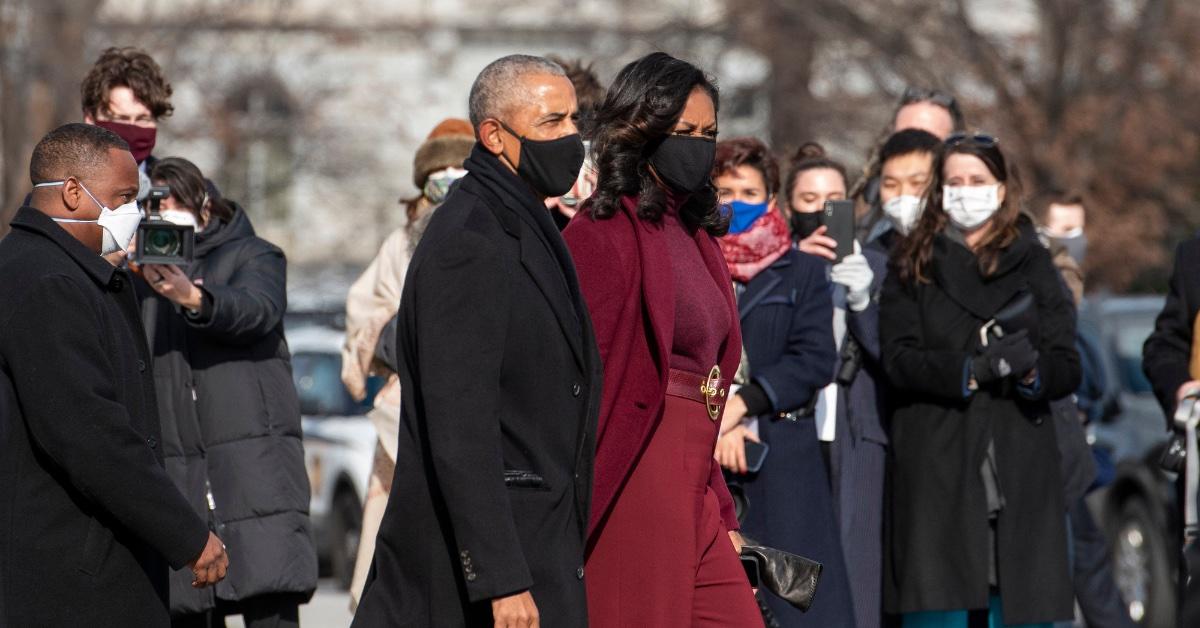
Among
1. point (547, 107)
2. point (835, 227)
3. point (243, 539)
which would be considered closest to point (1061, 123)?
point (835, 227)

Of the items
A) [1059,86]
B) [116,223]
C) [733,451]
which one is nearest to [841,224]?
[733,451]

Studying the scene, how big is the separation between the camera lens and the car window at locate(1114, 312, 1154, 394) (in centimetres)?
754

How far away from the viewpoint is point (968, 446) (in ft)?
24.0

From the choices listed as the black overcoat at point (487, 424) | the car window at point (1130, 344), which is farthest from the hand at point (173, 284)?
the car window at point (1130, 344)

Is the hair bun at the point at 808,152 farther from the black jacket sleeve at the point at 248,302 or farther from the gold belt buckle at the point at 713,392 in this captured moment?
the gold belt buckle at the point at 713,392

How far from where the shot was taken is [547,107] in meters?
4.98

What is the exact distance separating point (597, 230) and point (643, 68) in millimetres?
467

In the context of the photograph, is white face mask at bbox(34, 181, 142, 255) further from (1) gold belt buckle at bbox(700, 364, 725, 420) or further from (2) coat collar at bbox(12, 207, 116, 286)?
(1) gold belt buckle at bbox(700, 364, 725, 420)

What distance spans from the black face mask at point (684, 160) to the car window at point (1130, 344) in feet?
24.6

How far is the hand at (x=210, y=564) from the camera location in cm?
531

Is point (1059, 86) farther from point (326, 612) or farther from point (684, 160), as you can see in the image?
point (684, 160)

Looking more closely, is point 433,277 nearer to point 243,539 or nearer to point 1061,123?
point 243,539

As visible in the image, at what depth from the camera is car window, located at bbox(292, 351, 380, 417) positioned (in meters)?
14.6

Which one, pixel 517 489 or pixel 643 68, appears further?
pixel 643 68
